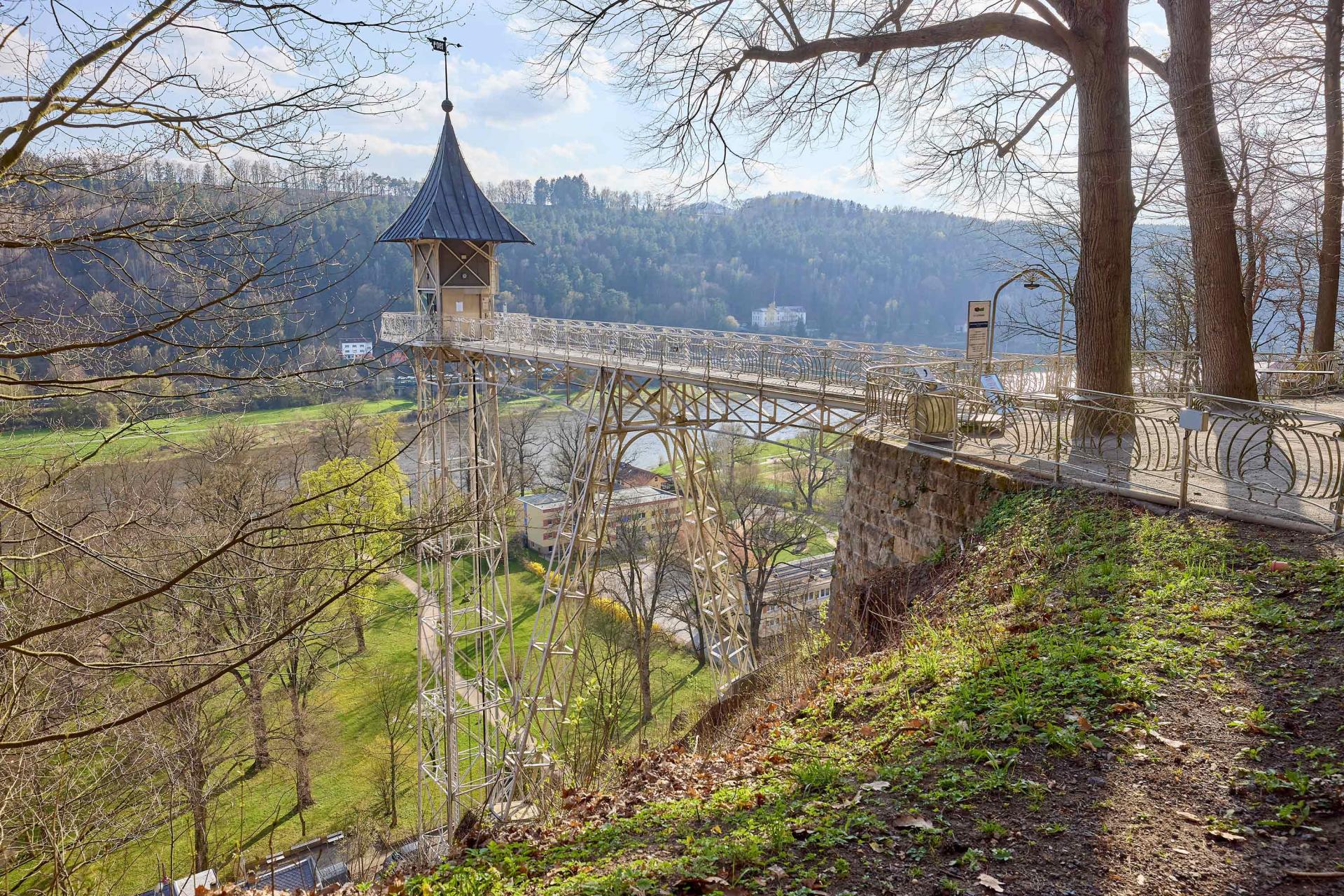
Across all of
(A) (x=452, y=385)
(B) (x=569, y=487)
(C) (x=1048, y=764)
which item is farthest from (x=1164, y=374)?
(C) (x=1048, y=764)

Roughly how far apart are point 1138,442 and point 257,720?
16.8m

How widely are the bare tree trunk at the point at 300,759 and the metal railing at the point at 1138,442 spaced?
13.9 meters

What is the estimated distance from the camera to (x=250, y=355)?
437 centimetres

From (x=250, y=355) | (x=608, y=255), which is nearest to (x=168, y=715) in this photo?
(x=250, y=355)

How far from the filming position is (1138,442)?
7090 mm

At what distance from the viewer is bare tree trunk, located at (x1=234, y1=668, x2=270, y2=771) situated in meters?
15.6

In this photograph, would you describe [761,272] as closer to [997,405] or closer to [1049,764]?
[997,405]

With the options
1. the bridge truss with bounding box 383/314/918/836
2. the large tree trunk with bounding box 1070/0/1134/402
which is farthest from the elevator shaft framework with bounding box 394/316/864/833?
the large tree trunk with bounding box 1070/0/1134/402

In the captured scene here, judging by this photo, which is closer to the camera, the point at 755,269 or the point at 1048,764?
the point at 1048,764

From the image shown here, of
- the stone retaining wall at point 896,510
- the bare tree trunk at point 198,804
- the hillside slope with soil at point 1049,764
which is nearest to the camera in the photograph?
the hillside slope with soil at point 1049,764

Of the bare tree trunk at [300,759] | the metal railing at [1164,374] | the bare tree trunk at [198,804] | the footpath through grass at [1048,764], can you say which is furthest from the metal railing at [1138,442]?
the bare tree trunk at [300,759]

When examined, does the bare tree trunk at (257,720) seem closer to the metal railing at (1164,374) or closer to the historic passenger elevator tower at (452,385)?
the historic passenger elevator tower at (452,385)

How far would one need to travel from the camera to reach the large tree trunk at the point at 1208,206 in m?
9.22

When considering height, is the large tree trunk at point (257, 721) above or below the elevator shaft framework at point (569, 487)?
below
